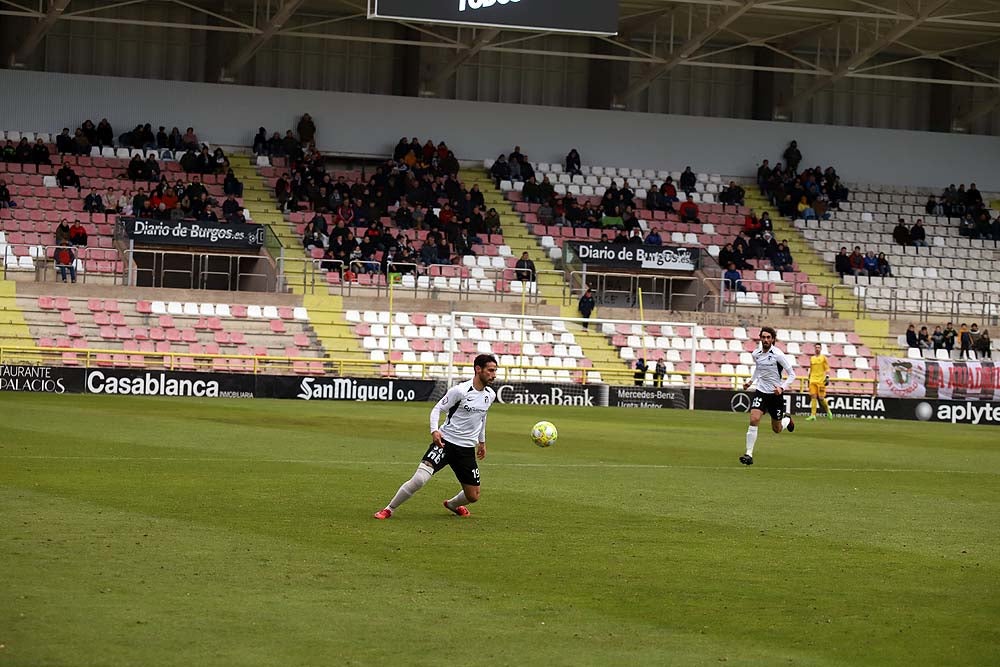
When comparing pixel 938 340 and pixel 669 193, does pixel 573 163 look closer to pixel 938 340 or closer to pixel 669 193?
pixel 669 193

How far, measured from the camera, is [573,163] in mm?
53812

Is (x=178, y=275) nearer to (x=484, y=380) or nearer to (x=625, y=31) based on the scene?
(x=625, y=31)

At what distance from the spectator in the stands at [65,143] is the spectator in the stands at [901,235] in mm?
28273

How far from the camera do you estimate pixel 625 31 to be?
53.9m

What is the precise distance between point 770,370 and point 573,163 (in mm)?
31699

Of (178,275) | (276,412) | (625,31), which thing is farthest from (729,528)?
(625,31)

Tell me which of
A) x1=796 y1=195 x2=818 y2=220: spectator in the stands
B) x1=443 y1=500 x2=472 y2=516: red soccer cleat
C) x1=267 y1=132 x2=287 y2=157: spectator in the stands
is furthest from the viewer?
x1=796 y1=195 x2=818 y2=220: spectator in the stands

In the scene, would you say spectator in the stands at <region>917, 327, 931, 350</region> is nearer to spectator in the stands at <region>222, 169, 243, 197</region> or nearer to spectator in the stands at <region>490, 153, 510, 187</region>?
spectator in the stands at <region>490, 153, 510, 187</region>

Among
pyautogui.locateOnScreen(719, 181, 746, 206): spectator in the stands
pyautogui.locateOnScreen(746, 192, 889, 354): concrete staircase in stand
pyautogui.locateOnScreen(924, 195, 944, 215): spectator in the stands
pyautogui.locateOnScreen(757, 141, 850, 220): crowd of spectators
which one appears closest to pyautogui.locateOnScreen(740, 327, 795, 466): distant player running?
pyautogui.locateOnScreen(746, 192, 889, 354): concrete staircase in stand

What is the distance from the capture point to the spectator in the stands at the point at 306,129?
5119 cm

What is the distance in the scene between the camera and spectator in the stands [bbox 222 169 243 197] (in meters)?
47.6

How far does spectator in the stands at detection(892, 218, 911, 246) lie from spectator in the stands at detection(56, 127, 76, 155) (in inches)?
1113

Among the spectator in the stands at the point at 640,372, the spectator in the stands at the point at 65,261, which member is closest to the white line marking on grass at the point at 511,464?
the spectator in the stands at the point at 640,372

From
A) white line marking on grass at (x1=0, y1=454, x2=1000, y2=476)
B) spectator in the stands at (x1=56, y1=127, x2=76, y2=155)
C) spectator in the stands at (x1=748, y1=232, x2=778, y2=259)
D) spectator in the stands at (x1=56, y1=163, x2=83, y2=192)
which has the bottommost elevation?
white line marking on grass at (x1=0, y1=454, x2=1000, y2=476)
